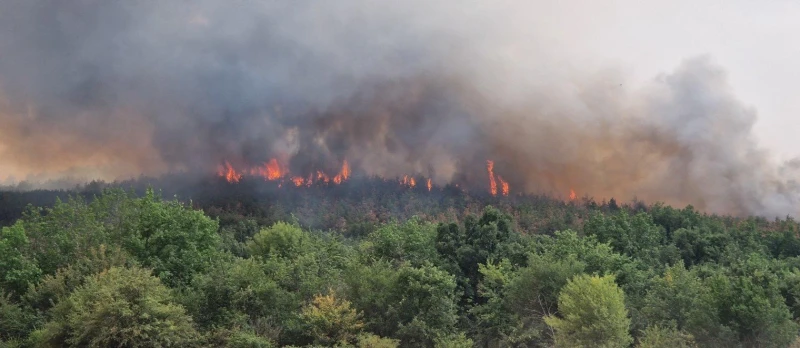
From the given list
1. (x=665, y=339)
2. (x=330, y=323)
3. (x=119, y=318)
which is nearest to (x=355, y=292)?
(x=330, y=323)

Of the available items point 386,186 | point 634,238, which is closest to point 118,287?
point 634,238

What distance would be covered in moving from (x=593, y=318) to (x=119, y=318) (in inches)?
1209

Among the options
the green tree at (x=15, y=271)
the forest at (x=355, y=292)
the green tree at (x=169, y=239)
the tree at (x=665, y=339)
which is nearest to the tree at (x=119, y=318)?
the forest at (x=355, y=292)

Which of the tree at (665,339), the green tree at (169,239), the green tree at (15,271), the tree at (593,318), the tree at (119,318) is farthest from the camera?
the green tree at (169,239)

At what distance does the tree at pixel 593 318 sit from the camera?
125 feet

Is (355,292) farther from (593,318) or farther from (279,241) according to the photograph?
(279,241)

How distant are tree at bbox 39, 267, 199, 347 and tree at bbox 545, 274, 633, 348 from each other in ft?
85.3

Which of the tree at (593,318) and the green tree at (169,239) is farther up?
the green tree at (169,239)

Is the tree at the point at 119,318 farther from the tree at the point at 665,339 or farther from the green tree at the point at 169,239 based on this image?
the tree at the point at 665,339

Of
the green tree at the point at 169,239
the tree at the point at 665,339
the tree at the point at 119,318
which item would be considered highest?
the green tree at the point at 169,239

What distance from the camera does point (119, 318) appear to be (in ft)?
120

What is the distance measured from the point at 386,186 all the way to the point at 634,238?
11981 centimetres

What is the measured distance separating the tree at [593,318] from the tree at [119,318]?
1023 inches

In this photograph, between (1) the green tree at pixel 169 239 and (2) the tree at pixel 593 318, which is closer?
(2) the tree at pixel 593 318
